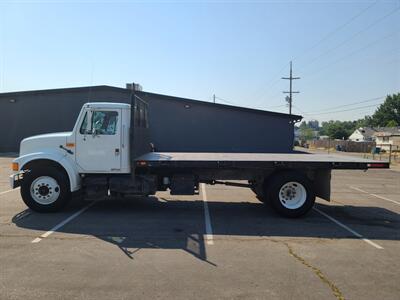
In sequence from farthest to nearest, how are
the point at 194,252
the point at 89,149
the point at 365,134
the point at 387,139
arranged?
the point at 365,134, the point at 387,139, the point at 89,149, the point at 194,252

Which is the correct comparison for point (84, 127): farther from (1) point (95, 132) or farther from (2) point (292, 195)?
(2) point (292, 195)

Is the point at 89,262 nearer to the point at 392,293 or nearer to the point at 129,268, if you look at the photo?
the point at 129,268

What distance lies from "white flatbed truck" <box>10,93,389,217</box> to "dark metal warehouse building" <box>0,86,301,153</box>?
19214 mm

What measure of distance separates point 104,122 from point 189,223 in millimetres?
3064

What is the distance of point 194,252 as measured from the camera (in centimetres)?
648

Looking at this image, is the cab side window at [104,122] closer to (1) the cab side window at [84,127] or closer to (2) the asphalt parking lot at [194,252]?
(1) the cab side window at [84,127]

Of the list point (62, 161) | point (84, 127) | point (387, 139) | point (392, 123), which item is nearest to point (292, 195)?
point (84, 127)

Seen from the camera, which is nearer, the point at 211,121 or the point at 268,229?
the point at 268,229

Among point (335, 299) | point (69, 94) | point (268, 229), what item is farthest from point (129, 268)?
point (69, 94)

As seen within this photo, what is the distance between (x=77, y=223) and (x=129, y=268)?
117 inches

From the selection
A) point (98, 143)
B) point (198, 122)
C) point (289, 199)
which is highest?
point (198, 122)

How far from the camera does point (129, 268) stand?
569 cm

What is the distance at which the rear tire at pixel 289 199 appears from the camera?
9.18m

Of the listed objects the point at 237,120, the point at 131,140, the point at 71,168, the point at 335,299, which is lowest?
the point at 335,299
